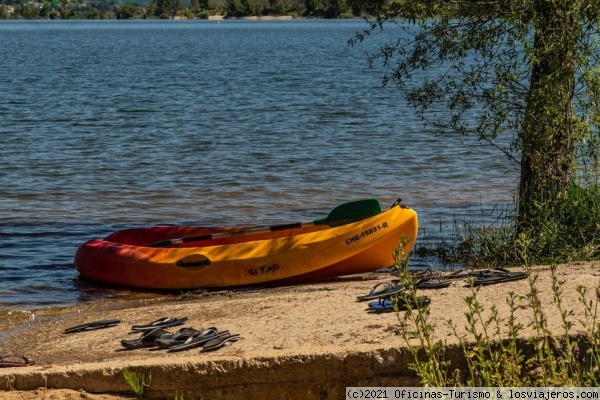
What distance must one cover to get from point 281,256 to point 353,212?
94 centimetres

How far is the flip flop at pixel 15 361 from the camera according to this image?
297 inches

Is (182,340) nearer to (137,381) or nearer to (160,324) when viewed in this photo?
(160,324)

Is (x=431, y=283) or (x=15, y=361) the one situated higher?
(x=431, y=283)

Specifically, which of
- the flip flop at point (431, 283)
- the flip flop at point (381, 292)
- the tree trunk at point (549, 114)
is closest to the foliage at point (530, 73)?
the tree trunk at point (549, 114)

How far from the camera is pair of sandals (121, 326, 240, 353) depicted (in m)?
7.59

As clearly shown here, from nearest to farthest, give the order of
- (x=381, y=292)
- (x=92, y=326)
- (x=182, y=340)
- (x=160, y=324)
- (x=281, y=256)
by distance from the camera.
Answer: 1. (x=182, y=340)
2. (x=381, y=292)
3. (x=160, y=324)
4. (x=92, y=326)
5. (x=281, y=256)

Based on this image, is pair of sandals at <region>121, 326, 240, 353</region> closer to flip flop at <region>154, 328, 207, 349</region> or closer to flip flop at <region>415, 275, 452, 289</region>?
flip flop at <region>154, 328, 207, 349</region>

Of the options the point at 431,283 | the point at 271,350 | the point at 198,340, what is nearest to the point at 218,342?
the point at 198,340

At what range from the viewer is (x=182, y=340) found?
7801 millimetres

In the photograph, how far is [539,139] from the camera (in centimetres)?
1073

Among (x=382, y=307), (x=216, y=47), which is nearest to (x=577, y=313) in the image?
(x=382, y=307)

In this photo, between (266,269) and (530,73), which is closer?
(530,73)

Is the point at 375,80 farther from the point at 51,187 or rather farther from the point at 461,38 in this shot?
the point at 461,38

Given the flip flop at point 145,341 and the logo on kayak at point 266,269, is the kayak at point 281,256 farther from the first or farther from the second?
the flip flop at point 145,341
